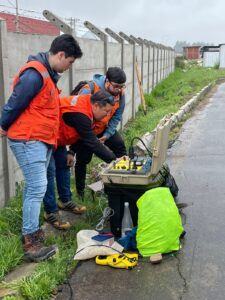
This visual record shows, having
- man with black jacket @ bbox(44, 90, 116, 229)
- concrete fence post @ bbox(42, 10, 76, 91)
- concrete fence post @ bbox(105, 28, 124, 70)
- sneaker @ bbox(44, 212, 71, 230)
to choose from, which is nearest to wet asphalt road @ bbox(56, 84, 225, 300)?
sneaker @ bbox(44, 212, 71, 230)

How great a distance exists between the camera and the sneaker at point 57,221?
452 centimetres

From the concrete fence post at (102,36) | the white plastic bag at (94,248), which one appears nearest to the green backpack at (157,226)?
Result: the white plastic bag at (94,248)

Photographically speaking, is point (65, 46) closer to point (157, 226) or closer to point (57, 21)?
point (157, 226)

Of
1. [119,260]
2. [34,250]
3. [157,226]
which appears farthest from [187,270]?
[34,250]

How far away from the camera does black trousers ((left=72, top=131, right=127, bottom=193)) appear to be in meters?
5.16

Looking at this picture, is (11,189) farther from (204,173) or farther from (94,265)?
(204,173)

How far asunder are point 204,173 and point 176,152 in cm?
162

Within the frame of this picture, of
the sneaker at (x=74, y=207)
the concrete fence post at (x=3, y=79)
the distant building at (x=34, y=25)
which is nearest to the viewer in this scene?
the concrete fence post at (x=3, y=79)

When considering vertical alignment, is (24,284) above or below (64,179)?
below

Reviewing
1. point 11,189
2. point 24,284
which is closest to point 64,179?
point 11,189

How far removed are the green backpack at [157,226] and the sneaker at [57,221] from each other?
35.2 inches

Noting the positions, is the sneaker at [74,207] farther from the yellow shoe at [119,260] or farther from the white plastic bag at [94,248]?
the yellow shoe at [119,260]

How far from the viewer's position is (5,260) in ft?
12.3

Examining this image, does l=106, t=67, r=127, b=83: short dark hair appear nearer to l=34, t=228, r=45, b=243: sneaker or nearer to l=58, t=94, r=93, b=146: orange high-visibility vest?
l=58, t=94, r=93, b=146: orange high-visibility vest
